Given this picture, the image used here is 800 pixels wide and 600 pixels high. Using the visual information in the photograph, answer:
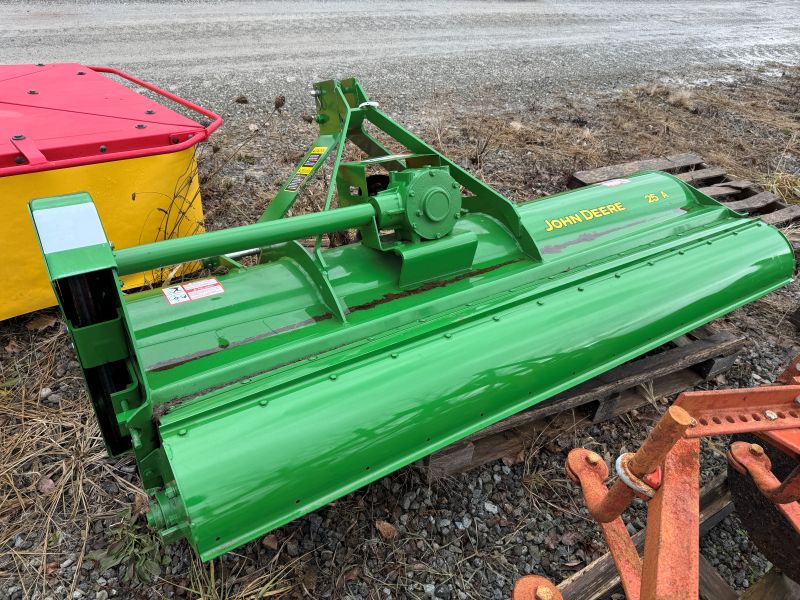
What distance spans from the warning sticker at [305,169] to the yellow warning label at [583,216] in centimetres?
111

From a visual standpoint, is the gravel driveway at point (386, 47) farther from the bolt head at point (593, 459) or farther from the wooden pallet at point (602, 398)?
the bolt head at point (593, 459)

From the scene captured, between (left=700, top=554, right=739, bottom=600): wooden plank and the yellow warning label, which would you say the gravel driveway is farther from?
(left=700, top=554, right=739, bottom=600): wooden plank

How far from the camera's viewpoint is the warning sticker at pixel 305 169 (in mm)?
2395

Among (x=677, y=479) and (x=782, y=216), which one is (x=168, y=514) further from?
(x=782, y=216)

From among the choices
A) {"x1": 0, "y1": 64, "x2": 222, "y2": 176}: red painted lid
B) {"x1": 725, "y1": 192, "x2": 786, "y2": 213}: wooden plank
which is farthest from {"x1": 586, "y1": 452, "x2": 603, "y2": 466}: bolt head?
{"x1": 725, "y1": 192, "x2": 786, "y2": 213}: wooden plank

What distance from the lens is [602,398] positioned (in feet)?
8.14

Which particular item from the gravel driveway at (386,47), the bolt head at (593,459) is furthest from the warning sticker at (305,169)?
the gravel driveway at (386,47)

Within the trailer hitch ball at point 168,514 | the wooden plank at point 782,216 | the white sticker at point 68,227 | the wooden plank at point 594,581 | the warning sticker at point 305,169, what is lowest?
the wooden plank at point 594,581

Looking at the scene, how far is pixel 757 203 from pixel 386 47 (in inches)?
200

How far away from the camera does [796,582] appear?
1816 millimetres

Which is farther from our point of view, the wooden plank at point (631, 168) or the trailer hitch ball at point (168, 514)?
the wooden plank at point (631, 168)

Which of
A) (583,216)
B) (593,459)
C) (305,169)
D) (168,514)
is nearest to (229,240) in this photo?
(305,169)

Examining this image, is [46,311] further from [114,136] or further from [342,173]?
[342,173]

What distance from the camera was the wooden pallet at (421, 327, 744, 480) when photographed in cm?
224
